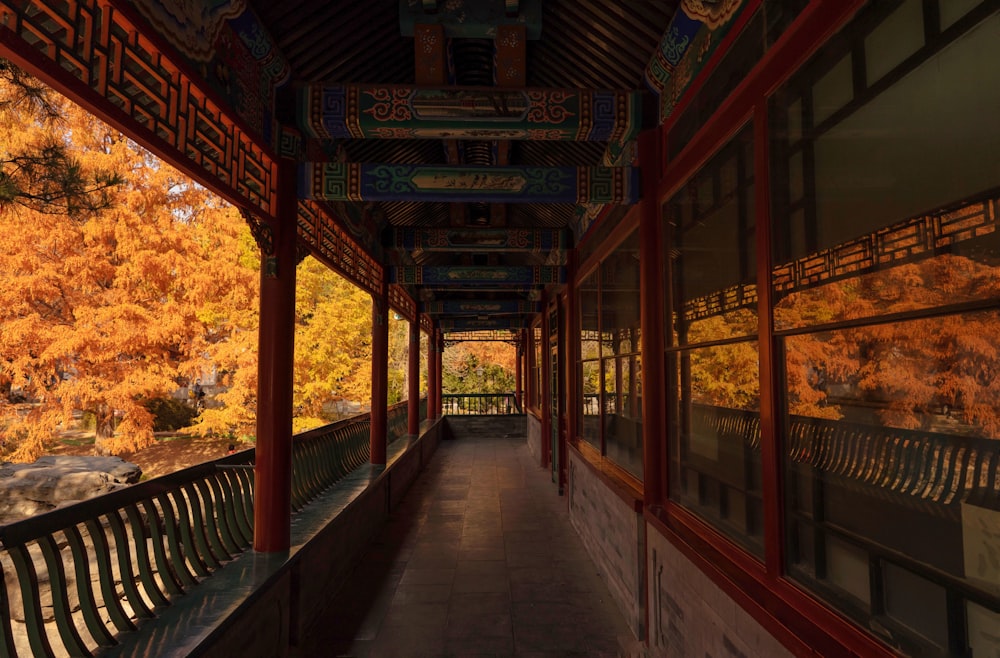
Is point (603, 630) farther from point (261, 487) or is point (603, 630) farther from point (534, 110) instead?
point (534, 110)

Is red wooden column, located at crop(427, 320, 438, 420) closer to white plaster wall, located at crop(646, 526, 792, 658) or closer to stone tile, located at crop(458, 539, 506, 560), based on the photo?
stone tile, located at crop(458, 539, 506, 560)

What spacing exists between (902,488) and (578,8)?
11.4 ft

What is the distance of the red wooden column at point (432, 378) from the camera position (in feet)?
46.9

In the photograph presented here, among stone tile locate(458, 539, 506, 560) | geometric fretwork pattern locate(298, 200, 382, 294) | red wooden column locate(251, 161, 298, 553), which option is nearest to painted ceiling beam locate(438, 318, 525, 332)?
geometric fretwork pattern locate(298, 200, 382, 294)

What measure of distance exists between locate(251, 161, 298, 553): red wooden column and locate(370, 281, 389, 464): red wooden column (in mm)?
3340


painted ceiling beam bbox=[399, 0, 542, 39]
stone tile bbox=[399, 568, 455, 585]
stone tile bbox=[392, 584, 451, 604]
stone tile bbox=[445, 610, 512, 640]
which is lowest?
stone tile bbox=[399, 568, 455, 585]

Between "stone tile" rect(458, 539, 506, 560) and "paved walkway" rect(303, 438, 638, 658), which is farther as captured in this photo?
"stone tile" rect(458, 539, 506, 560)

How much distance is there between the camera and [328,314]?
10.9 m

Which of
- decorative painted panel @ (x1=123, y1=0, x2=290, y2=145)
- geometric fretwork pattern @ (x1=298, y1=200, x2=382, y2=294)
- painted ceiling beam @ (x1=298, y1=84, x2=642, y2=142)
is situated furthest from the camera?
geometric fretwork pattern @ (x1=298, y1=200, x2=382, y2=294)

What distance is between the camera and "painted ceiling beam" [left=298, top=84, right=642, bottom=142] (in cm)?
345

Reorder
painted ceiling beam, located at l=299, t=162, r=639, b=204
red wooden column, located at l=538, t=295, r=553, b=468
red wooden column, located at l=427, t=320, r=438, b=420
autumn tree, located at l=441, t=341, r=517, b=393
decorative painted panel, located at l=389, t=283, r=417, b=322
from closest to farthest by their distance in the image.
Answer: painted ceiling beam, located at l=299, t=162, r=639, b=204 < decorative painted panel, located at l=389, t=283, r=417, b=322 < red wooden column, located at l=538, t=295, r=553, b=468 < red wooden column, located at l=427, t=320, r=438, b=420 < autumn tree, located at l=441, t=341, r=517, b=393

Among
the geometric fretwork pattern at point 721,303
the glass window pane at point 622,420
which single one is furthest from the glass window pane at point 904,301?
the glass window pane at point 622,420

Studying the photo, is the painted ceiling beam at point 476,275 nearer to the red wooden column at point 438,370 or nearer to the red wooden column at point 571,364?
the red wooden column at point 571,364

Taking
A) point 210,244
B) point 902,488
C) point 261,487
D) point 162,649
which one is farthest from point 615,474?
point 210,244
